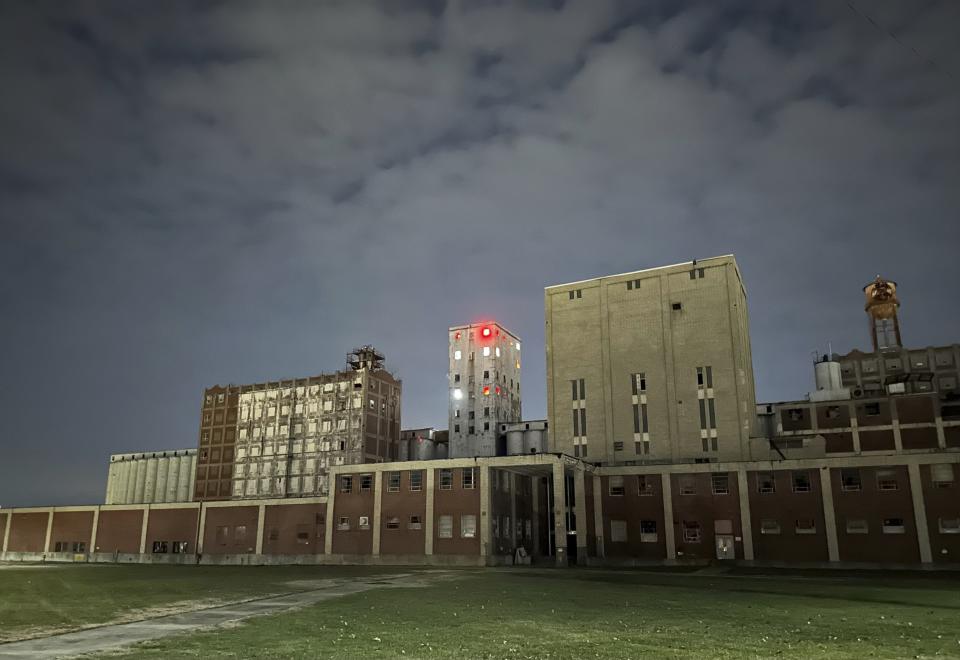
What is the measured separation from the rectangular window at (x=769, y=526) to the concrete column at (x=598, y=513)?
51.0ft

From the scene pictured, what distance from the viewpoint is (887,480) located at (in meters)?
64.9

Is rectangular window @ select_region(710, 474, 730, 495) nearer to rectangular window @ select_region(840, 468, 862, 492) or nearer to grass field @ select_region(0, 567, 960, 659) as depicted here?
rectangular window @ select_region(840, 468, 862, 492)

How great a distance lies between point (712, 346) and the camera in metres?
86.9

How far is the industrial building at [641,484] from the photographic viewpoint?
6594 centimetres

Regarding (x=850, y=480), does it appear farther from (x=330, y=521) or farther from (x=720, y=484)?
(x=330, y=521)

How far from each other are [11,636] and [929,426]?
9953 cm

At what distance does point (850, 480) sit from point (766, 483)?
725 cm

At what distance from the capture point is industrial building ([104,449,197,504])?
13662 cm

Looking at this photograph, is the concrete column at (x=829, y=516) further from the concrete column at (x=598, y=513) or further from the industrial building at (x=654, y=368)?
the concrete column at (x=598, y=513)

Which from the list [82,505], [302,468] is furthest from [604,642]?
[302,468]

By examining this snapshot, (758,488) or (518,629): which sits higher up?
(758,488)

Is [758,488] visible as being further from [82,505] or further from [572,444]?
[82,505]

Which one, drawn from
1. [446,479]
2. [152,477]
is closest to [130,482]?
[152,477]

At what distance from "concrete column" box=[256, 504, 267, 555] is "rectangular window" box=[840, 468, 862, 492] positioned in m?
62.2
